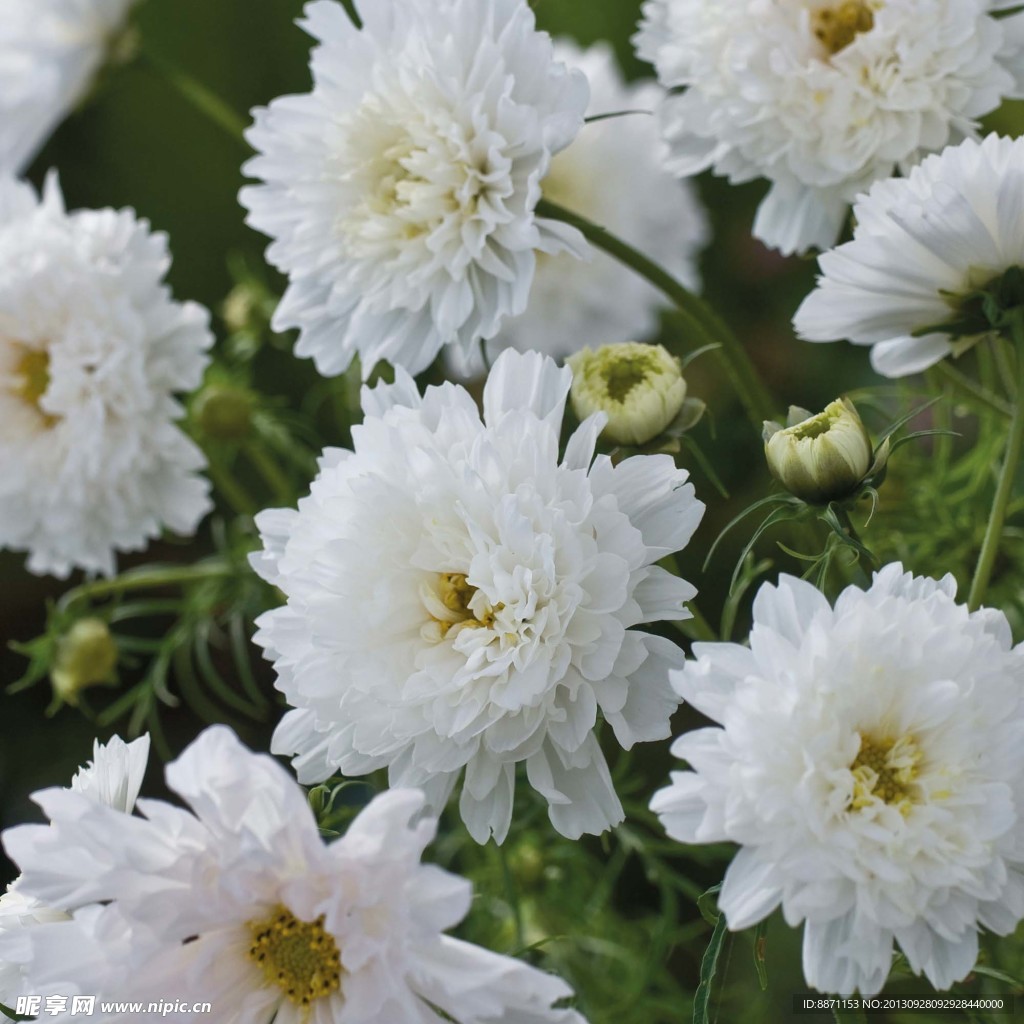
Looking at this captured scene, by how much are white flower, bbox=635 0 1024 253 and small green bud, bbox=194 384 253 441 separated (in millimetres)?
Answer: 228

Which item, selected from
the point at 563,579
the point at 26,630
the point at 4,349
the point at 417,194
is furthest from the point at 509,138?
the point at 26,630

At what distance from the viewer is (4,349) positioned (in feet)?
2.05

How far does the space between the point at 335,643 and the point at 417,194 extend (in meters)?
0.18

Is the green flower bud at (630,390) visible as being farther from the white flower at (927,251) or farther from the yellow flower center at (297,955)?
the yellow flower center at (297,955)

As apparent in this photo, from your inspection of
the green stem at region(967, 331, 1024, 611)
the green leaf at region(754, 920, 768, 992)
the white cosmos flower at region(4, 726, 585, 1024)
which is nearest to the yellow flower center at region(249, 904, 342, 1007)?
the white cosmos flower at region(4, 726, 585, 1024)

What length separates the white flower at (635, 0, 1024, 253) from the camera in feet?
1.53

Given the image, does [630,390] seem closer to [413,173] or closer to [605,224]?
[413,173]

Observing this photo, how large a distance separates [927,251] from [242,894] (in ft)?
0.95

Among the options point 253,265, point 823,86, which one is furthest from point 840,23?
point 253,265

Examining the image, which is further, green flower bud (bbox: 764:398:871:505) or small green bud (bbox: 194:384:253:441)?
small green bud (bbox: 194:384:253:441)

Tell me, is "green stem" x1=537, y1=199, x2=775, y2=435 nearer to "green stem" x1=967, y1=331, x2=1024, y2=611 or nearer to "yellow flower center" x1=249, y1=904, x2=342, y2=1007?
"green stem" x1=967, y1=331, x2=1024, y2=611

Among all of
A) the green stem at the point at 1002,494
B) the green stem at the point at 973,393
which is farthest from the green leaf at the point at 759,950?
the green stem at the point at 973,393

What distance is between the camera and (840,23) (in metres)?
0.51

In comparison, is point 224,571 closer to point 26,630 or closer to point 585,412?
point 585,412
